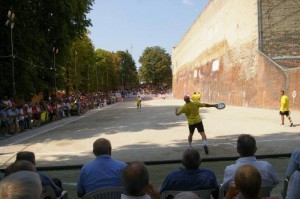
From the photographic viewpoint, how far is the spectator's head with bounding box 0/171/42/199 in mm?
2537

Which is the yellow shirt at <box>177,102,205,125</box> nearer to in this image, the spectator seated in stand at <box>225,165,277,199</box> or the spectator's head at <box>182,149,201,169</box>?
the spectator's head at <box>182,149,201,169</box>

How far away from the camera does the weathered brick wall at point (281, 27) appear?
34.4 meters

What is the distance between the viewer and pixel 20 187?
255 cm

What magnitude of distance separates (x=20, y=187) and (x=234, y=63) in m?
41.3

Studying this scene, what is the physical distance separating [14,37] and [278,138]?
833 inches

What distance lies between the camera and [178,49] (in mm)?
94750

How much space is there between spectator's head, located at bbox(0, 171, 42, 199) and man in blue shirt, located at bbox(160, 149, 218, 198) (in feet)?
7.40

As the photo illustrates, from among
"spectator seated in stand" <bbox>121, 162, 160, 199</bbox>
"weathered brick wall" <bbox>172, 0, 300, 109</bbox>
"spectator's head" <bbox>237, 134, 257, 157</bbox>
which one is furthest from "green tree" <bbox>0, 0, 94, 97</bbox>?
"spectator seated in stand" <bbox>121, 162, 160, 199</bbox>

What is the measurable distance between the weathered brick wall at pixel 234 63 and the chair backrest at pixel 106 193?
2599cm

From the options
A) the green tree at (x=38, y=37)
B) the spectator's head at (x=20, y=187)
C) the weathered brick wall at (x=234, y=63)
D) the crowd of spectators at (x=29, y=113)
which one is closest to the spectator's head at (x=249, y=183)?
the spectator's head at (x=20, y=187)

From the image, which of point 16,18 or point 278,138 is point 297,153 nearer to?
point 278,138

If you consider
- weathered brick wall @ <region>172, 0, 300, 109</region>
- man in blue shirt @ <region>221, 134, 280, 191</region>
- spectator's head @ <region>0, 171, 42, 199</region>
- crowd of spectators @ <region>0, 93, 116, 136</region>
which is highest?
weathered brick wall @ <region>172, 0, 300, 109</region>

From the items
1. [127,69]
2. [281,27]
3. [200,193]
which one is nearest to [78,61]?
[281,27]

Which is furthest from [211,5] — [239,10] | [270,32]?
[270,32]
